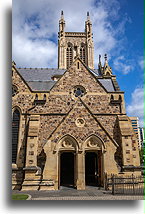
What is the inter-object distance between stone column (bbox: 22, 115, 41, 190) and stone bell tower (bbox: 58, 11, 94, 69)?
25.9m

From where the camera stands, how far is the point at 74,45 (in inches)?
1635

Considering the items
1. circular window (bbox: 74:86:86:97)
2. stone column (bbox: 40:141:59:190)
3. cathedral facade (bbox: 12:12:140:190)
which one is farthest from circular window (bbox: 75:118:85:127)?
circular window (bbox: 74:86:86:97)

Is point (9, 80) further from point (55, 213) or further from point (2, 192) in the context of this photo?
point (55, 213)

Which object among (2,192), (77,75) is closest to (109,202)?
(2,192)

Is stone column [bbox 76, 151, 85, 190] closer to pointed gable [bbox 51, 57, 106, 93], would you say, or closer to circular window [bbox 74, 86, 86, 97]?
circular window [bbox 74, 86, 86, 97]

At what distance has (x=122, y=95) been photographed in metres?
17.2

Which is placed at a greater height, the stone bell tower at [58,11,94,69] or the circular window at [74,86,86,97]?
the stone bell tower at [58,11,94,69]

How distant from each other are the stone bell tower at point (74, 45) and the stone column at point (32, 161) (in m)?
25.9

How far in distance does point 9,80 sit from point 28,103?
703 centimetres

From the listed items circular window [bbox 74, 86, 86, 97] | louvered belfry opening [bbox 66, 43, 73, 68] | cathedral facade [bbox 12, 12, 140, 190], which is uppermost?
louvered belfry opening [bbox 66, 43, 73, 68]

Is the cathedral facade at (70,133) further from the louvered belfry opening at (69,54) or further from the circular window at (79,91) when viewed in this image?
the louvered belfry opening at (69,54)

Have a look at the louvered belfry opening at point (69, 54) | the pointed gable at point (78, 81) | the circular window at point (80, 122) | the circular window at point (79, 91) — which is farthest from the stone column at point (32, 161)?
the louvered belfry opening at point (69, 54)

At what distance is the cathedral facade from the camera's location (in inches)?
515

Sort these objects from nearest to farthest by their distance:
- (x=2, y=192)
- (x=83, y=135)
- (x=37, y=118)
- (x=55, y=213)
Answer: (x=55, y=213)
(x=2, y=192)
(x=83, y=135)
(x=37, y=118)
